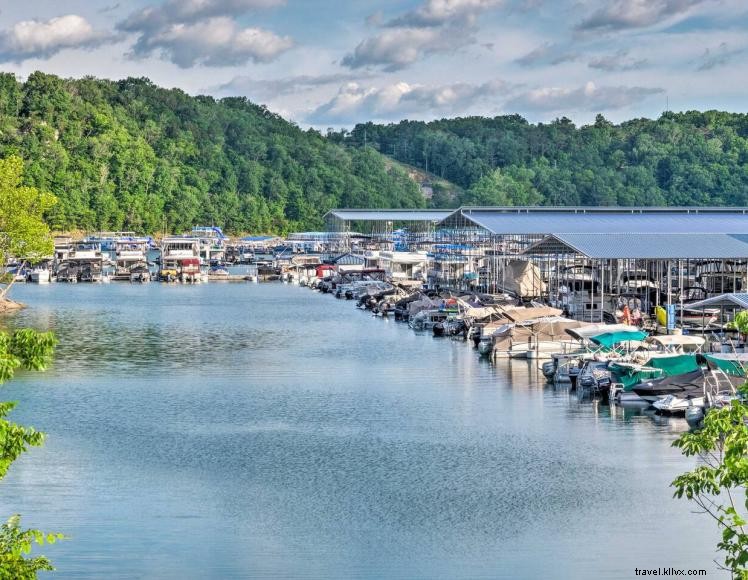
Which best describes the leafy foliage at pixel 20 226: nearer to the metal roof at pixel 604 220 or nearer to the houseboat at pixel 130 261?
the metal roof at pixel 604 220

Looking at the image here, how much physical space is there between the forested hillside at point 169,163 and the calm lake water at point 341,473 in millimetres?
101300

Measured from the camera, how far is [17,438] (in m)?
14.1

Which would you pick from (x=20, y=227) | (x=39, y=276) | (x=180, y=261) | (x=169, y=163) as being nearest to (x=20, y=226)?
(x=20, y=227)

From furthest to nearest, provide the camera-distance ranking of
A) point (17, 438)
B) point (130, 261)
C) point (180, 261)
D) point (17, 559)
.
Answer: point (130, 261) → point (180, 261) → point (17, 438) → point (17, 559)

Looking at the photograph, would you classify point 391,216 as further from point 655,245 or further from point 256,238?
point 655,245

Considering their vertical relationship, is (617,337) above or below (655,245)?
below

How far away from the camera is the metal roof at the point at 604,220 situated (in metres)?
77.3

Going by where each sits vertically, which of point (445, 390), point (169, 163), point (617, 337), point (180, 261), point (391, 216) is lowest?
point (445, 390)

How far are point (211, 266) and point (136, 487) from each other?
9866cm

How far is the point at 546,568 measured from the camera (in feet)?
74.8

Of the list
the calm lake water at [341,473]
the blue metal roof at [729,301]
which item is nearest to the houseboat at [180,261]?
the calm lake water at [341,473]

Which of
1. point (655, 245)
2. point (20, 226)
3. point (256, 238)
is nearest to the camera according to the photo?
point (655, 245)

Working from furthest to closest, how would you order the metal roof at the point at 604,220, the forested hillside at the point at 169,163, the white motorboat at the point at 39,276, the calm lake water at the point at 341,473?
1. the forested hillside at the point at 169,163
2. the white motorboat at the point at 39,276
3. the metal roof at the point at 604,220
4. the calm lake water at the point at 341,473

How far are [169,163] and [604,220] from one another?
312 ft
